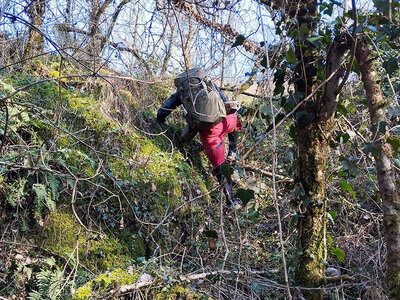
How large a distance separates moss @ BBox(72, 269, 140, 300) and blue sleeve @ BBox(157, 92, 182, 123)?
10.5 feet

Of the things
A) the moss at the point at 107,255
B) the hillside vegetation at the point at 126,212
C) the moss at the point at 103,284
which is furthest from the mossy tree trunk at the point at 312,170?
the moss at the point at 107,255

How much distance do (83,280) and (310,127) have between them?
225cm

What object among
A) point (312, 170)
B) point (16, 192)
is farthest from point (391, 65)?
point (16, 192)

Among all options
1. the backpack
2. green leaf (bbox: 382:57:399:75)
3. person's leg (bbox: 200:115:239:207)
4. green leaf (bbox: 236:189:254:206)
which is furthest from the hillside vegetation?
the backpack

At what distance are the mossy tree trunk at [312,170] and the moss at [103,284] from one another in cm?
130

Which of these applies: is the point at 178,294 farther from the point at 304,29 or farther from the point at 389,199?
the point at 304,29

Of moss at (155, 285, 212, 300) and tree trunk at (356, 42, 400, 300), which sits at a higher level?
tree trunk at (356, 42, 400, 300)

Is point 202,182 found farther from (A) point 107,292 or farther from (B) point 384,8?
(B) point 384,8

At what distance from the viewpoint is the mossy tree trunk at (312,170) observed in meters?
2.97

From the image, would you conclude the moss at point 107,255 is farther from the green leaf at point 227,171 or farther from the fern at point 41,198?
the green leaf at point 227,171

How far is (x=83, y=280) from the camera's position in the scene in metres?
3.39

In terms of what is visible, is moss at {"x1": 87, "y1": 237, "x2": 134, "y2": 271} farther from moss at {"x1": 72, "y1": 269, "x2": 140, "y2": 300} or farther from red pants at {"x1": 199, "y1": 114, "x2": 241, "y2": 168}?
red pants at {"x1": 199, "y1": 114, "x2": 241, "y2": 168}

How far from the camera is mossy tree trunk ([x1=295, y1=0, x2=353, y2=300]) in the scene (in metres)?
2.97

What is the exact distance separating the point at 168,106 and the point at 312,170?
329 centimetres
